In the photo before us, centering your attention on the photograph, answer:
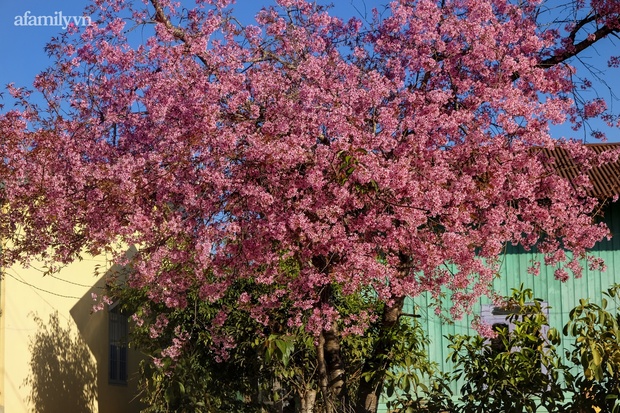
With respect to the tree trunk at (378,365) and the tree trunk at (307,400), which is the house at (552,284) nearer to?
the tree trunk at (307,400)

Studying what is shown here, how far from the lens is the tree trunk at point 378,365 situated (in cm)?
1035

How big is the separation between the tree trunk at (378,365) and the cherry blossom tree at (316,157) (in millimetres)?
25

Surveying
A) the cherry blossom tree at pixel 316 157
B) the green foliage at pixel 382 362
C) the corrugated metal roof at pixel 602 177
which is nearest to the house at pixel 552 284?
the corrugated metal roof at pixel 602 177

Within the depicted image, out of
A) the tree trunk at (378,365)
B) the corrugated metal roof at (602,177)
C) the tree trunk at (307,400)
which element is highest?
the corrugated metal roof at (602,177)

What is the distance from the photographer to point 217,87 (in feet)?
30.8

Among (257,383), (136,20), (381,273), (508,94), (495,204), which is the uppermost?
(136,20)

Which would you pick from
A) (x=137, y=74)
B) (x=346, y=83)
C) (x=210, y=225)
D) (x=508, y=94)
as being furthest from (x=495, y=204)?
(x=137, y=74)

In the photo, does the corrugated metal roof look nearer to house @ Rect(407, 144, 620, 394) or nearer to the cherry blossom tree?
house @ Rect(407, 144, 620, 394)

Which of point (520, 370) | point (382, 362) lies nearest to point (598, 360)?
point (520, 370)

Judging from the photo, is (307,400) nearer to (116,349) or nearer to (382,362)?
(382,362)

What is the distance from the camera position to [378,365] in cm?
1041

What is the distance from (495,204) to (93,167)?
406cm

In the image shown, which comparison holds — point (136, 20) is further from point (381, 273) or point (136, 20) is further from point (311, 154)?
point (381, 273)

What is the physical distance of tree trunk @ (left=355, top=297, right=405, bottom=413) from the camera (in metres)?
10.4
